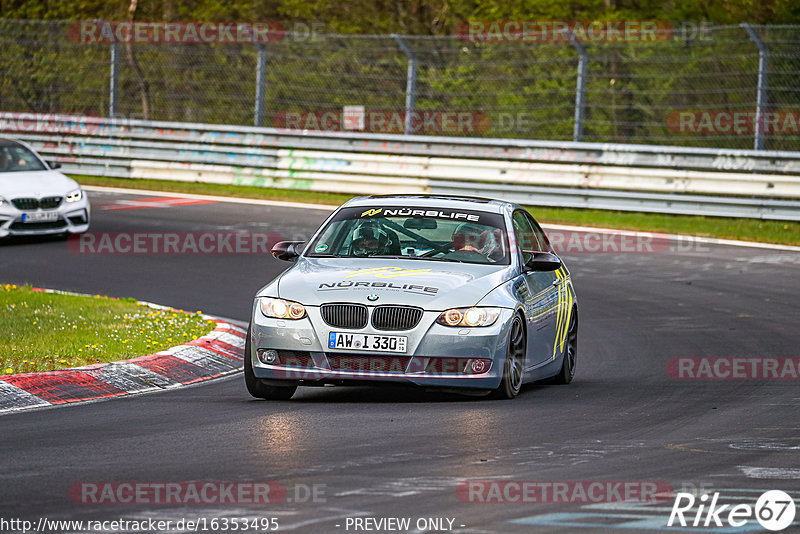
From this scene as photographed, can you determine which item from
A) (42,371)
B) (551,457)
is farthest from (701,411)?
(42,371)

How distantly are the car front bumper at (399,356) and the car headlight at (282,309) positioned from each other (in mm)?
39

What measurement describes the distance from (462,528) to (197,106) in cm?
2377

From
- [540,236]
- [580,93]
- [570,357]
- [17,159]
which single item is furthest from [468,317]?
[580,93]

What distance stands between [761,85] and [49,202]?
34.0ft

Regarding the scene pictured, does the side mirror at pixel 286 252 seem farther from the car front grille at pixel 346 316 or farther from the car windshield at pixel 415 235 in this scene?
the car front grille at pixel 346 316

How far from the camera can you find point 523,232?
11078 mm

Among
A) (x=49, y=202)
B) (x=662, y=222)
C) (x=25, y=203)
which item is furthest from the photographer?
(x=662, y=222)

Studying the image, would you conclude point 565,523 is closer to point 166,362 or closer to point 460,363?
point 460,363

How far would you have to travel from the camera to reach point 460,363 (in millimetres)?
9172

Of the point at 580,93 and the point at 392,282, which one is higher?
the point at 580,93

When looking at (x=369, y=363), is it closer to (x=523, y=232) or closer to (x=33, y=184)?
(x=523, y=232)

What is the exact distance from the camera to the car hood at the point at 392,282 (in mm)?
9203

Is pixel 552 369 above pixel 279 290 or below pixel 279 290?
below

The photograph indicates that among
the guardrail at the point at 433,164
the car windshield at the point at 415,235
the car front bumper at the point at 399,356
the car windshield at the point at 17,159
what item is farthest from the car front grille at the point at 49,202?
the car front bumper at the point at 399,356
